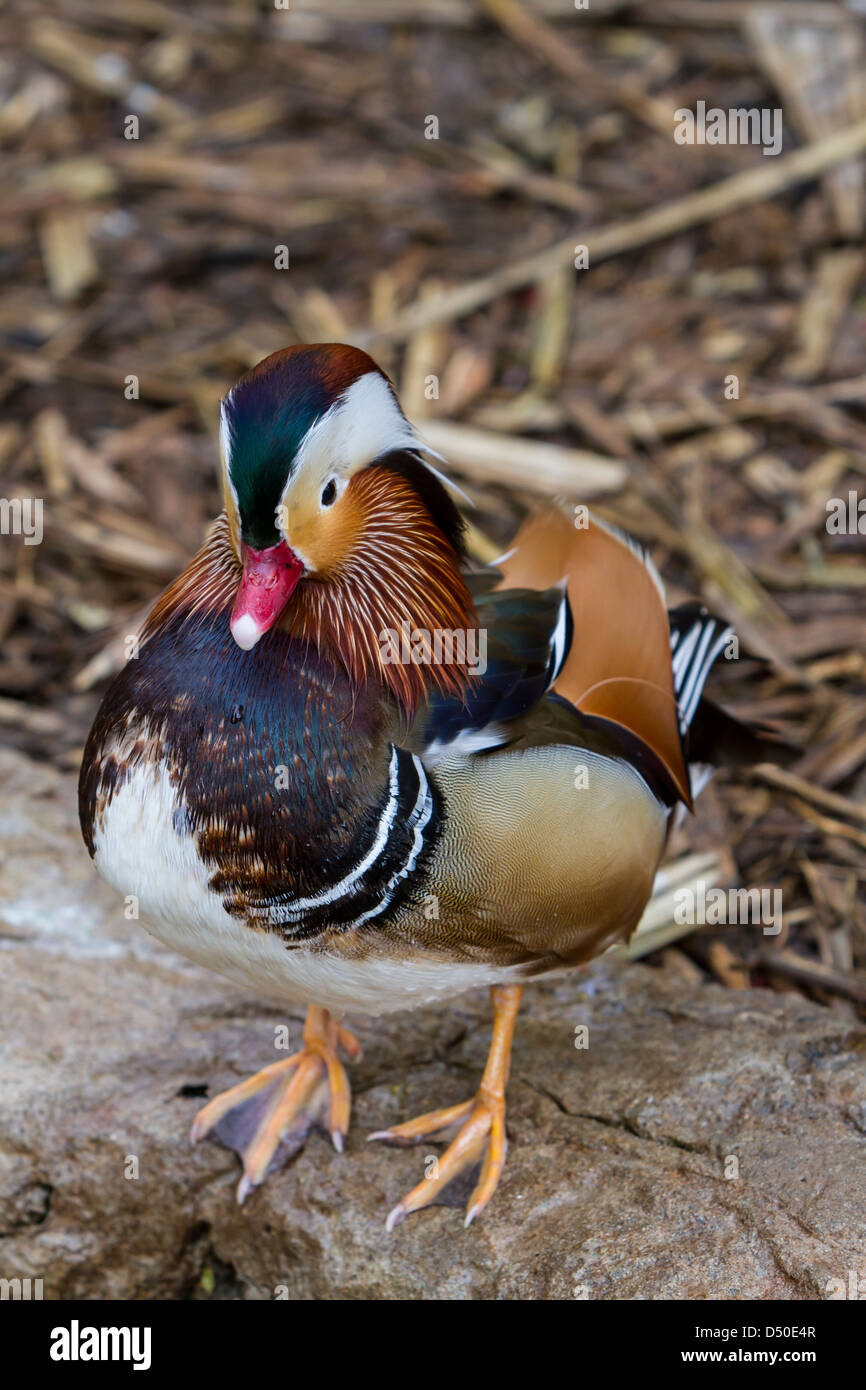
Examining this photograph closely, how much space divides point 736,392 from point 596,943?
8.86 feet

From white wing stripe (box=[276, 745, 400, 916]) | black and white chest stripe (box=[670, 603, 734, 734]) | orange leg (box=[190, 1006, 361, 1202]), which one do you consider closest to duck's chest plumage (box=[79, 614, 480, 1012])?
white wing stripe (box=[276, 745, 400, 916])

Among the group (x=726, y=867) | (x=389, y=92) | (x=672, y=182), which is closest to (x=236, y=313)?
(x=389, y=92)

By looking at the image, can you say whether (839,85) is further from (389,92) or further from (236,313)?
(236,313)

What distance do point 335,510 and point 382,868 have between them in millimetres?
584

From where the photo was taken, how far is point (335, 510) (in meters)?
2.31

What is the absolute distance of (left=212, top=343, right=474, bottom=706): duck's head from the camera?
7.00 feet

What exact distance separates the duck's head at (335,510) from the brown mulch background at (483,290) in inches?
59.2

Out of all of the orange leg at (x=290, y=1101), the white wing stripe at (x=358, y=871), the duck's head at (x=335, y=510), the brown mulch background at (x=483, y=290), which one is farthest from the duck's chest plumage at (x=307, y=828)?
the brown mulch background at (x=483, y=290)

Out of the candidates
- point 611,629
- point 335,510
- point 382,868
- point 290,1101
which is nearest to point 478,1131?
point 290,1101

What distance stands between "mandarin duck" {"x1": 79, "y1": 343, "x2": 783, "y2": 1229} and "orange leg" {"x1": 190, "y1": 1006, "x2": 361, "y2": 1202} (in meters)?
0.28

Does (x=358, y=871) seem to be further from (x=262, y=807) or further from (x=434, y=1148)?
(x=434, y=1148)

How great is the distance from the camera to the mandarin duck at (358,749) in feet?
7.40

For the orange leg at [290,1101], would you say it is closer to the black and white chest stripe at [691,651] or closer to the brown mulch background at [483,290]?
the black and white chest stripe at [691,651]

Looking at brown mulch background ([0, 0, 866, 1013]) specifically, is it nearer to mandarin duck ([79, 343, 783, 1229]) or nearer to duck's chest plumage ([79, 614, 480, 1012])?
mandarin duck ([79, 343, 783, 1229])
